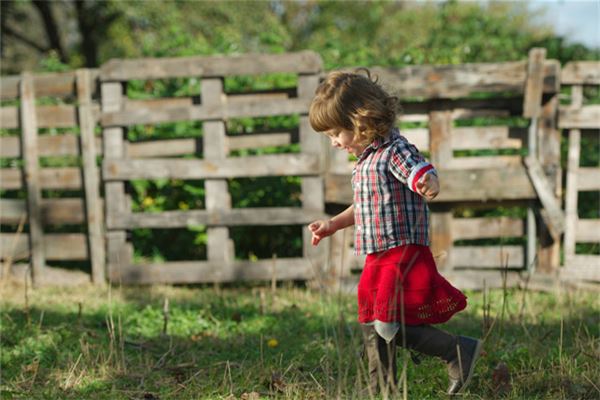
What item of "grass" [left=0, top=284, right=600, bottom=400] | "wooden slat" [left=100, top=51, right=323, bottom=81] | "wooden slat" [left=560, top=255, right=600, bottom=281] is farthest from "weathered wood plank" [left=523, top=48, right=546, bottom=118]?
"wooden slat" [left=100, top=51, right=323, bottom=81]

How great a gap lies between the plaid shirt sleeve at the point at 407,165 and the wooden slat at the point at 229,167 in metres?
3.08

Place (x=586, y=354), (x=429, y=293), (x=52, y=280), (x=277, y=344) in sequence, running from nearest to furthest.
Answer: (x=429, y=293) < (x=586, y=354) < (x=277, y=344) < (x=52, y=280)

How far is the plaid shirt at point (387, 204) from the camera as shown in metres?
3.15

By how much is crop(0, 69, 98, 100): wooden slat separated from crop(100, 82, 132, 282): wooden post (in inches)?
10.5

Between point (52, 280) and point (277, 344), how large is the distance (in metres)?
3.24

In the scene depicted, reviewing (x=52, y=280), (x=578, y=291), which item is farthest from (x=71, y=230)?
(x=578, y=291)

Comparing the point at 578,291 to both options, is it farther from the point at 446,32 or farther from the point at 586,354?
the point at 446,32

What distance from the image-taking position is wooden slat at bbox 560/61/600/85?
6.21 metres

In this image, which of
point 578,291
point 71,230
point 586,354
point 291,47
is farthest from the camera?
point 291,47

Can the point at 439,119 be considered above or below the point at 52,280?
above

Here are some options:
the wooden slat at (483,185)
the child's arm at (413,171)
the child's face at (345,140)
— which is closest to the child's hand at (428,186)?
the child's arm at (413,171)

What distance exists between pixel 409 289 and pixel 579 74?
3891 millimetres

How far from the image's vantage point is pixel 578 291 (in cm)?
580

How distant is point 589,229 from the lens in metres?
6.35
